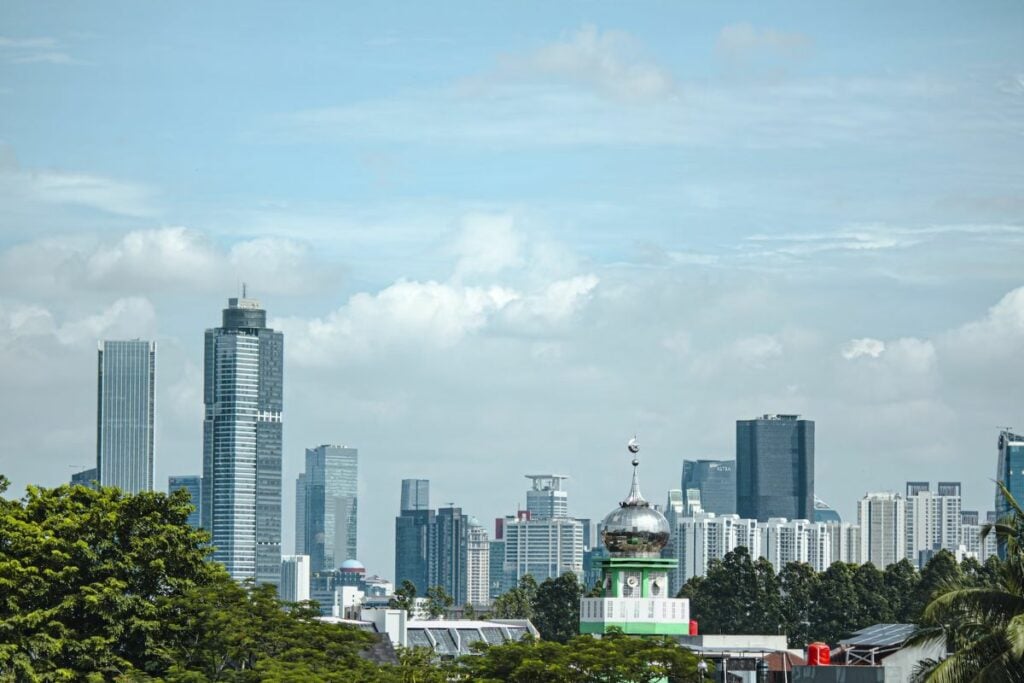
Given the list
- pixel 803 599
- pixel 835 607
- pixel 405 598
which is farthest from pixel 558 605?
pixel 835 607

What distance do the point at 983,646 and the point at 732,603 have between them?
127 metres

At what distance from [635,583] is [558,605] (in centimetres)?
11397

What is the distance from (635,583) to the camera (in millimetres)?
59094

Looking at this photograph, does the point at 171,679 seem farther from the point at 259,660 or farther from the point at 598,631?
the point at 598,631

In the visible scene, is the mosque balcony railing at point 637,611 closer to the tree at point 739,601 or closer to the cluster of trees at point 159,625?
the cluster of trees at point 159,625

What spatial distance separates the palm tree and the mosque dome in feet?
70.1

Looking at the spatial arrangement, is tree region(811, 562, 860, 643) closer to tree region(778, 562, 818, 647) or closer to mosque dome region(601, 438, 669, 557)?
tree region(778, 562, 818, 647)

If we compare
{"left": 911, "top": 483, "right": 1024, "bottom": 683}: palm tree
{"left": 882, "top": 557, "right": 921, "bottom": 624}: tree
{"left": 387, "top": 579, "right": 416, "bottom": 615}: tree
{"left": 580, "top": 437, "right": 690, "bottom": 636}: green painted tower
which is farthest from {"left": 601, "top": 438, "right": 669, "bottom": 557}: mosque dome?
{"left": 387, "top": 579, "right": 416, "bottom": 615}: tree

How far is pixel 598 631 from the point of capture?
58750 mm

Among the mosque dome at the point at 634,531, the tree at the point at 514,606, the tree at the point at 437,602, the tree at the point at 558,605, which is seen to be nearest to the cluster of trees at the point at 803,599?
the tree at the point at 558,605

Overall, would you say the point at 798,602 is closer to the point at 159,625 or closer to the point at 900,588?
the point at 900,588

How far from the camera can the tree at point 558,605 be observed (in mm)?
170125

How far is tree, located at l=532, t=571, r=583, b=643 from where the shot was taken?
17012 centimetres

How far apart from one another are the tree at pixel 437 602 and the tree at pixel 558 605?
30.9 ft
